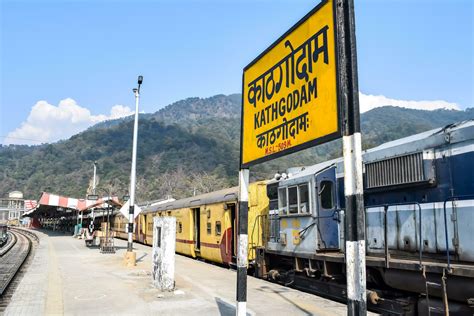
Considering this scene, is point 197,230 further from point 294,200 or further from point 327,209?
point 327,209

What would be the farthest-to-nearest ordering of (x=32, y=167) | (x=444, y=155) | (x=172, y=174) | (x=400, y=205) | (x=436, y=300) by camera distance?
1. (x=32, y=167)
2. (x=172, y=174)
3. (x=400, y=205)
4. (x=444, y=155)
5. (x=436, y=300)

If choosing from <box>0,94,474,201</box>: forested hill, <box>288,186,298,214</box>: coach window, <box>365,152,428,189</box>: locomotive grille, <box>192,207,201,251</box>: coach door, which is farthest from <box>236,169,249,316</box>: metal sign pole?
<box>0,94,474,201</box>: forested hill

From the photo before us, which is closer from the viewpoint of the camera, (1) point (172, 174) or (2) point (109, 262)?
(2) point (109, 262)

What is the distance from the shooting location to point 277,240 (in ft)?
39.3

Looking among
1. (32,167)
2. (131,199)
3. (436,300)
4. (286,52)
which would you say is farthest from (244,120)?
(32,167)

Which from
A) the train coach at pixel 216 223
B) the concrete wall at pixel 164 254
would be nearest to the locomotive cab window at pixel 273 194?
the train coach at pixel 216 223

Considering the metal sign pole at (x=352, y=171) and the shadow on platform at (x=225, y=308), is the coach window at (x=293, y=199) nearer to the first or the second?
the shadow on platform at (x=225, y=308)

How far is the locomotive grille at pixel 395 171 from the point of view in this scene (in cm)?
770

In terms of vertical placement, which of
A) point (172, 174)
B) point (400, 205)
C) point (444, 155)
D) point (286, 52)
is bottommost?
point (400, 205)

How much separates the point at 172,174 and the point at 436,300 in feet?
407

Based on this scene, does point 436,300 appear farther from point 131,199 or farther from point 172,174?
point 172,174

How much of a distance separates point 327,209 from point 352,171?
677 cm

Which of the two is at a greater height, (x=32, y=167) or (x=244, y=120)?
(x=32, y=167)

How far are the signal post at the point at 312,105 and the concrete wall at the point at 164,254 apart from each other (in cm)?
531
